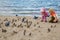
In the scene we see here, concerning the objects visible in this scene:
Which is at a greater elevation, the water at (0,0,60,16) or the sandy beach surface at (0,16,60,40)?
the water at (0,0,60,16)

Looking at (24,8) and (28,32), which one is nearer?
(28,32)

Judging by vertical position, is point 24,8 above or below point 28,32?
above

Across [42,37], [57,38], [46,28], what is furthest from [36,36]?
[46,28]

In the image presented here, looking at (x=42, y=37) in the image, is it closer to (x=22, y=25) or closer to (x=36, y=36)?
(x=36, y=36)

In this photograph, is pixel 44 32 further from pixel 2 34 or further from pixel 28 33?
pixel 2 34

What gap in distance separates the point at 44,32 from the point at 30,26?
99 cm

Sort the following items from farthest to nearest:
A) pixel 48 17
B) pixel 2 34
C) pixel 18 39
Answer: pixel 48 17, pixel 2 34, pixel 18 39

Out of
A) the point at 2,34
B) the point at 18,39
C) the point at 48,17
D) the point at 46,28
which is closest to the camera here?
the point at 18,39

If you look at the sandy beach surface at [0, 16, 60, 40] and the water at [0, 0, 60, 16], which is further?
the water at [0, 0, 60, 16]

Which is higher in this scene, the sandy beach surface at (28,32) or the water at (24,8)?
the water at (24,8)

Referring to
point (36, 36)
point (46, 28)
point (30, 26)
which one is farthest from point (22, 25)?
point (36, 36)

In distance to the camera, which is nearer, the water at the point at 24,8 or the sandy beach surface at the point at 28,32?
the sandy beach surface at the point at 28,32

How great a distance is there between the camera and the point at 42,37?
21.4 ft

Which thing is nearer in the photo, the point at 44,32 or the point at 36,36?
the point at 36,36
